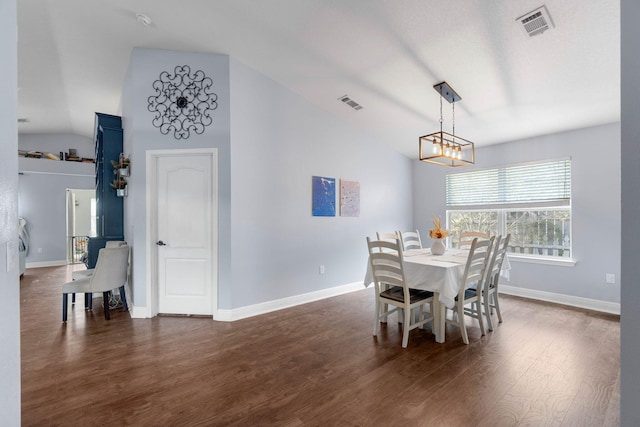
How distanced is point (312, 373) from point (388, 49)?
10.1 ft

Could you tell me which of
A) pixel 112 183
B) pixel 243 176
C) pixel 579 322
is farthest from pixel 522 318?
pixel 112 183

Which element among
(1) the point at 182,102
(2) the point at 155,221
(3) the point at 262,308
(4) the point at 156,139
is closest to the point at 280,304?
(3) the point at 262,308

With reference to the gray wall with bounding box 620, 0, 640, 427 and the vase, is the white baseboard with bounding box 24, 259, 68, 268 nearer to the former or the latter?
the vase

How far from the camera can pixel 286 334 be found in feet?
10.3

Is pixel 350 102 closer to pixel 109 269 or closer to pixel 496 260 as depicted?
pixel 496 260

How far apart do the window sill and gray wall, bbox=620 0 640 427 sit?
4010mm

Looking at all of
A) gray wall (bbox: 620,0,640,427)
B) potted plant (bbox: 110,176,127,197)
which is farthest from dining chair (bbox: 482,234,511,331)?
potted plant (bbox: 110,176,127,197)

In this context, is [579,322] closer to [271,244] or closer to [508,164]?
[508,164]

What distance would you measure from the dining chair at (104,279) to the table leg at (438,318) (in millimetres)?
3657

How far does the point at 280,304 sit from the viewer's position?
3951 mm

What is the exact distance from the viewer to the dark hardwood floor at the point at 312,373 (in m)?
1.87

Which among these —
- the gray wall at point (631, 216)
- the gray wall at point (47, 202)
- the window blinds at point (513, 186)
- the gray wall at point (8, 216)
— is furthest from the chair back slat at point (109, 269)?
the gray wall at point (47, 202)

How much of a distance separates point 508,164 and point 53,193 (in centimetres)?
1011

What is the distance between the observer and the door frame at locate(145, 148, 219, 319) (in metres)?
3.54
